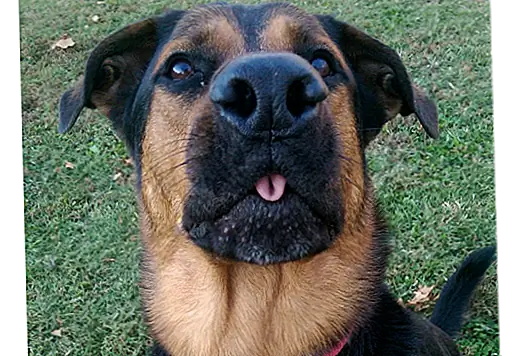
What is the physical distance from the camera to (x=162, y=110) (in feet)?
6.48

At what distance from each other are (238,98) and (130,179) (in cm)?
125

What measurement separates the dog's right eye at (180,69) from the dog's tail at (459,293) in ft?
4.73

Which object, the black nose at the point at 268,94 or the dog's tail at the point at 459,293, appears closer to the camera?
the black nose at the point at 268,94

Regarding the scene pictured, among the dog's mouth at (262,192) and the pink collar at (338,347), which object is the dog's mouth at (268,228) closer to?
the dog's mouth at (262,192)

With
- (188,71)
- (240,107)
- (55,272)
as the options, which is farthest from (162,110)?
(55,272)

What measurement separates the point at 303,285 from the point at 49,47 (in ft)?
4.32

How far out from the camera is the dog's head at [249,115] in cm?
153

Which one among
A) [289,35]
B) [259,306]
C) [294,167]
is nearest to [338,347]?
[259,306]

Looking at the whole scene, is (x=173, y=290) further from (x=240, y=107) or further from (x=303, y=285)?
(x=240, y=107)

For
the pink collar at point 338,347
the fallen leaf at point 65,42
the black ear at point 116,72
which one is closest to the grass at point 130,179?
the fallen leaf at point 65,42

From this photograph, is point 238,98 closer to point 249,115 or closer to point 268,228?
point 249,115

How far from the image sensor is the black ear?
206 centimetres

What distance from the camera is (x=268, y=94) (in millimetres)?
1475
